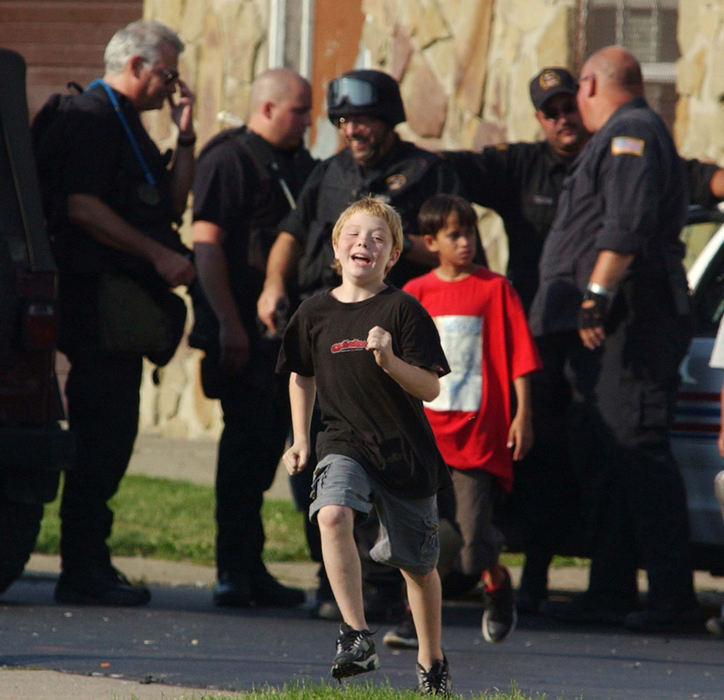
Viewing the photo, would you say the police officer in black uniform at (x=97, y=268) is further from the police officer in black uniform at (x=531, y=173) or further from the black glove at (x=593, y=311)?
the black glove at (x=593, y=311)

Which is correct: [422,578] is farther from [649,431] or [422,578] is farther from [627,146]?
[627,146]

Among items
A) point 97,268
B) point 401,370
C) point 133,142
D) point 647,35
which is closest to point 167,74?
point 133,142

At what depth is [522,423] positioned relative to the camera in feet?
20.8

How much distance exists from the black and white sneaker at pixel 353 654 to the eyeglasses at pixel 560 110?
329cm

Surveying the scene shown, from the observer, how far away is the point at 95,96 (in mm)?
7152

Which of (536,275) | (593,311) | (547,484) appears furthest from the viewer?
(536,275)

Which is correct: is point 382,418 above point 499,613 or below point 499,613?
above

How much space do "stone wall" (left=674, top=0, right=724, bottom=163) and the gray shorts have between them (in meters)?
6.19

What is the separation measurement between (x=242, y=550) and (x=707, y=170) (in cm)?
251

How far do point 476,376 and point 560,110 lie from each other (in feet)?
5.46

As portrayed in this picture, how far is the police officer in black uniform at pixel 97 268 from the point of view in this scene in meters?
6.99

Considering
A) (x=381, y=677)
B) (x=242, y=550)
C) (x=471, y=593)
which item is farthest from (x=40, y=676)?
(x=471, y=593)

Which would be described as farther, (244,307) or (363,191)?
(244,307)

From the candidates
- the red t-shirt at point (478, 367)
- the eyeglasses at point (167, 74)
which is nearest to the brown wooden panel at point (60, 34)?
the eyeglasses at point (167, 74)
